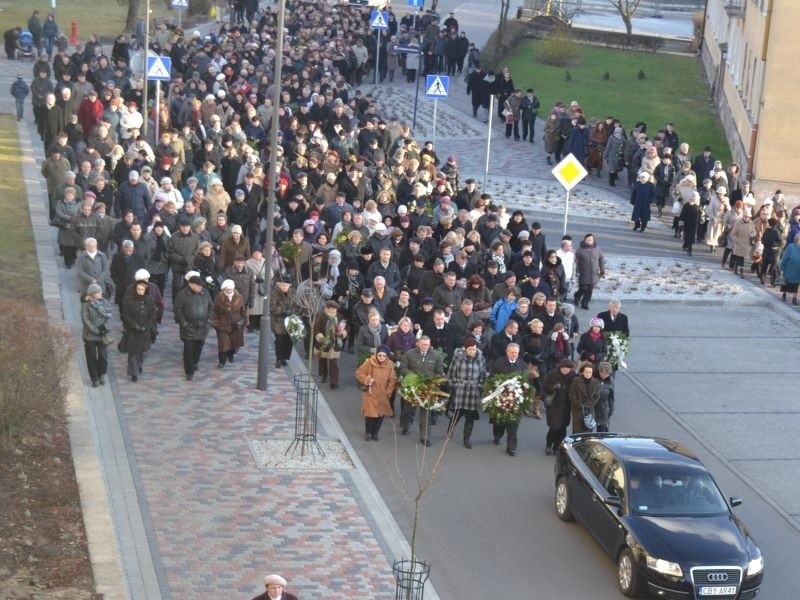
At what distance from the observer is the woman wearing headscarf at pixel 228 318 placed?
21359 mm

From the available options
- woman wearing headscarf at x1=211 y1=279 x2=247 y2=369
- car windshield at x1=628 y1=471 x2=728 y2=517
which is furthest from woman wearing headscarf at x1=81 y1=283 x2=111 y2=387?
car windshield at x1=628 y1=471 x2=728 y2=517

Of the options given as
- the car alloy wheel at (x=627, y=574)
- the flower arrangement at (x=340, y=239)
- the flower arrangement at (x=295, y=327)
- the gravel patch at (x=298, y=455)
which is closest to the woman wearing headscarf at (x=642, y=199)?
the flower arrangement at (x=340, y=239)

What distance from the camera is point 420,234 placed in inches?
965

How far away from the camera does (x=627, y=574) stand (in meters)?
15.2

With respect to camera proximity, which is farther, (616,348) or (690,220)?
(690,220)

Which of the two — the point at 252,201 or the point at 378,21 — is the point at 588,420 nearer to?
the point at 252,201

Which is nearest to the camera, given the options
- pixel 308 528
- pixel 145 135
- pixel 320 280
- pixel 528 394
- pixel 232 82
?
pixel 308 528

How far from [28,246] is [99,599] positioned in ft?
44.6

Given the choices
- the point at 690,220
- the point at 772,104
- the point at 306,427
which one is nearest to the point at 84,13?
the point at 772,104

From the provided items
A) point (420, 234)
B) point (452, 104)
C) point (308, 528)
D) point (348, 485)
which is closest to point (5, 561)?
point (308, 528)

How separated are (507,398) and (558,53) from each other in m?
38.8

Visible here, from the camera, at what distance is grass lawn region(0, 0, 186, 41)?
5759 centimetres

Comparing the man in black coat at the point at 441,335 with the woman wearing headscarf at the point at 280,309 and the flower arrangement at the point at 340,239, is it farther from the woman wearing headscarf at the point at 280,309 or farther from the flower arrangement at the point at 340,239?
the flower arrangement at the point at 340,239

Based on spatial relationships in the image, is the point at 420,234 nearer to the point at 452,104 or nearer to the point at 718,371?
the point at 718,371
